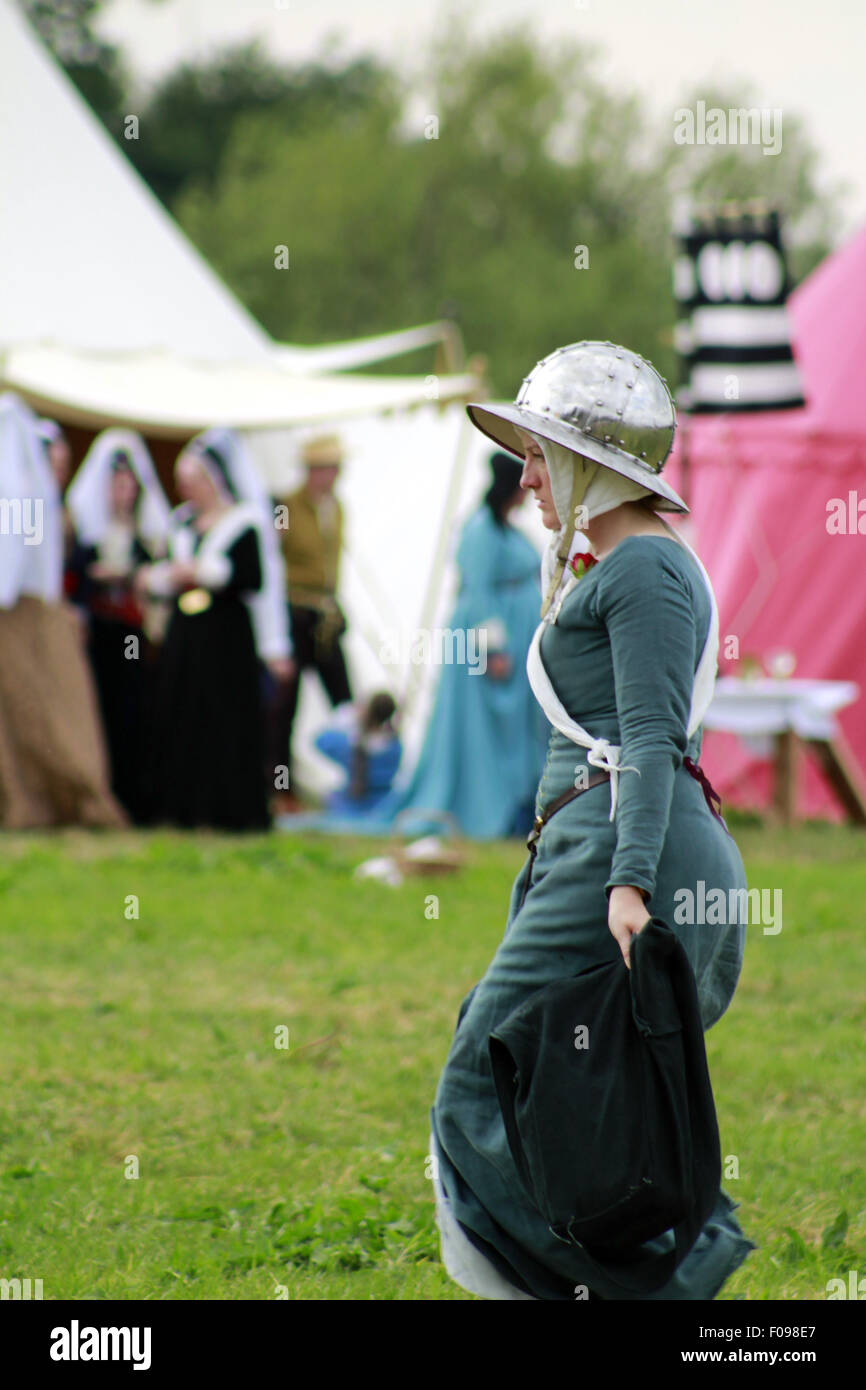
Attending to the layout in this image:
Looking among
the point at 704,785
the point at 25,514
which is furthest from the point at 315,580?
the point at 704,785

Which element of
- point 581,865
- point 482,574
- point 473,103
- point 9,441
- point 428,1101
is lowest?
point 428,1101

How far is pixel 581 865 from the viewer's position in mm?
2623

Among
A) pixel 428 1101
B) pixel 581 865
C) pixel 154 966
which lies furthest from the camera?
pixel 154 966

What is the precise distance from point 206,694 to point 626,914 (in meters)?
6.69

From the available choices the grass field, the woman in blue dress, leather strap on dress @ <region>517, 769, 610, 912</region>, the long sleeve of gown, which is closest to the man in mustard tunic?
the woman in blue dress

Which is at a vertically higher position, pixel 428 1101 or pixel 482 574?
pixel 482 574

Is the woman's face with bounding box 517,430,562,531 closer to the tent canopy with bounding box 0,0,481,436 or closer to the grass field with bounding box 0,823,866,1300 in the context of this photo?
the grass field with bounding box 0,823,866,1300

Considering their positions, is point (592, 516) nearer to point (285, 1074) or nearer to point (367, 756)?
point (285, 1074)

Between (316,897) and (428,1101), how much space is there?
106 inches

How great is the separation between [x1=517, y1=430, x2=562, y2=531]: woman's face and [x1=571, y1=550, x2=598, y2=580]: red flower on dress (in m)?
0.06

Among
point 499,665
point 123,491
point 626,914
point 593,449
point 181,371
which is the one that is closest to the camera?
point 626,914

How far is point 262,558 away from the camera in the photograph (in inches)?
343

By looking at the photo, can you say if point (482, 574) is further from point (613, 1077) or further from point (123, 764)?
point (613, 1077)
